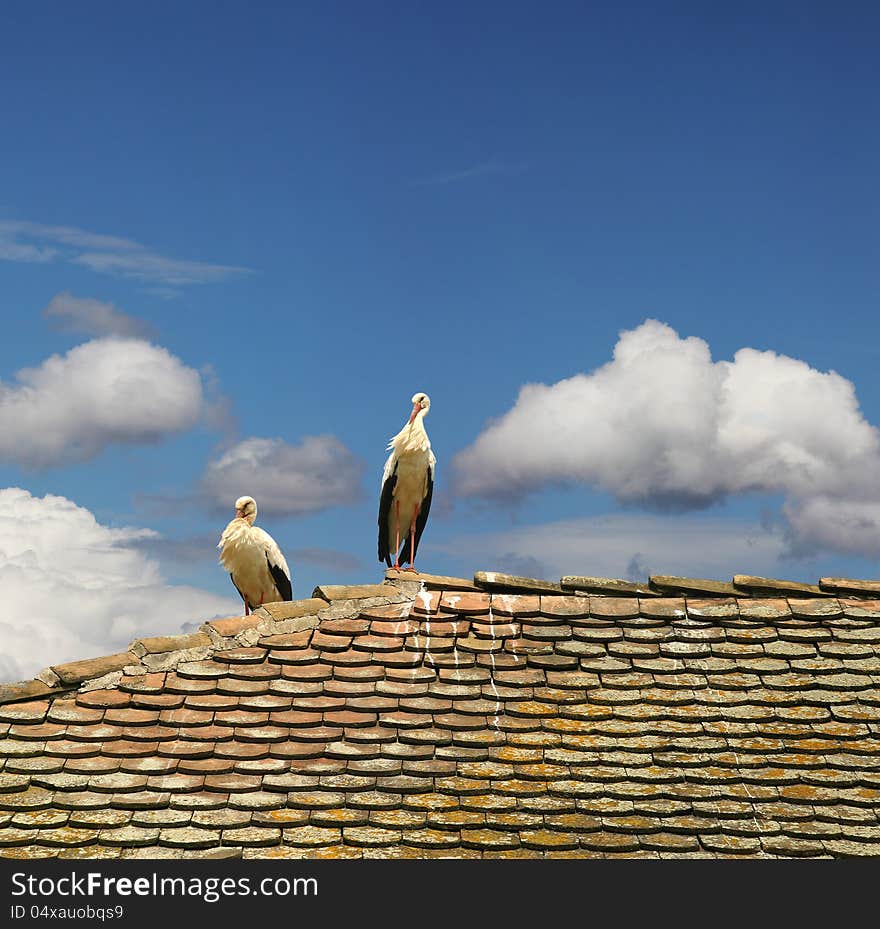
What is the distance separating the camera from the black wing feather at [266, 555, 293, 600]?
13.8 meters

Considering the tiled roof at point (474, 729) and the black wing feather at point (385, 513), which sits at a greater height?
the black wing feather at point (385, 513)

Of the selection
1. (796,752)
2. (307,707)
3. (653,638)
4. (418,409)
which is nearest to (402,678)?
(307,707)

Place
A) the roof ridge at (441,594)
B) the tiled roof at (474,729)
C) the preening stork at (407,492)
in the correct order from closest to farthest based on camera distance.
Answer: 1. the tiled roof at (474,729)
2. the roof ridge at (441,594)
3. the preening stork at (407,492)

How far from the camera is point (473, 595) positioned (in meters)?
8.46

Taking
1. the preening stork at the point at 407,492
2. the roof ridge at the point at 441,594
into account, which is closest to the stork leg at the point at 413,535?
the preening stork at the point at 407,492

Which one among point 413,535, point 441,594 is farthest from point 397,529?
point 441,594

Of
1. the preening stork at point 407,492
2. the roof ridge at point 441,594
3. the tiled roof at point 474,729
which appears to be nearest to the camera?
the tiled roof at point 474,729

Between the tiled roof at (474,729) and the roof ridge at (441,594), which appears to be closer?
the tiled roof at (474,729)

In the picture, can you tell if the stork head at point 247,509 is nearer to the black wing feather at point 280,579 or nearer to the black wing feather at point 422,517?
the black wing feather at point 280,579

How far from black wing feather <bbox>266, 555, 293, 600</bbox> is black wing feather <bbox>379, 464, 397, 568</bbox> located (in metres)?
1.22

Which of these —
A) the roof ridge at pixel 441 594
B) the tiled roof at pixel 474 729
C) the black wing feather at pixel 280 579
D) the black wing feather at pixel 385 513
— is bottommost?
the tiled roof at pixel 474 729

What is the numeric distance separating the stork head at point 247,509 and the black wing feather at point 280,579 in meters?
0.56

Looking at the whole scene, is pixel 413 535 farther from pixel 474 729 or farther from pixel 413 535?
pixel 474 729

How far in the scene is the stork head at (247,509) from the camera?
13891 mm
